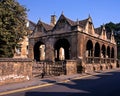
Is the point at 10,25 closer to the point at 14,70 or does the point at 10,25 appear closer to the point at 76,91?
the point at 14,70

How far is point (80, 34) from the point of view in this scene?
3403 cm

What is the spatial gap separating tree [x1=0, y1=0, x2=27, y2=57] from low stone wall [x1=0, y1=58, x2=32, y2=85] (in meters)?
8.01

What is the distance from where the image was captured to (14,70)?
17.4 meters

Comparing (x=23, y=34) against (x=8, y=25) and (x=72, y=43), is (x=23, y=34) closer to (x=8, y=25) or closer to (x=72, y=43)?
(x=8, y=25)

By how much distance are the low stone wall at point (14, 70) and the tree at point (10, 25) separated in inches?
315

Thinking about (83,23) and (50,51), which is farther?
(50,51)

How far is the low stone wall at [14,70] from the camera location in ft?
54.0

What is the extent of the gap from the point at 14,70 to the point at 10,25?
35.2ft

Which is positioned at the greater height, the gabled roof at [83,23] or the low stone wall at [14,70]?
the gabled roof at [83,23]

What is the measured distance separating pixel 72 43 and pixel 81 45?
132 cm

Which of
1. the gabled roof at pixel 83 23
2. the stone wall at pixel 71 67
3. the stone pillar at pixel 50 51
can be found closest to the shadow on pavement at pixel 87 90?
the stone wall at pixel 71 67

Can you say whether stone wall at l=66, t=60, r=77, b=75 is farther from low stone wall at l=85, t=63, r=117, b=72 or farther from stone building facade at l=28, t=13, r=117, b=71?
low stone wall at l=85, t=63, r=117, b=72

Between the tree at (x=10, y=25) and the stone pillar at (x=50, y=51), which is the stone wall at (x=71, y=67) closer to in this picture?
the tree at (x=10, y=25)

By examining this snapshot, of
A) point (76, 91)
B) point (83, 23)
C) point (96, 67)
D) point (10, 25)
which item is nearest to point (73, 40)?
point (83, 23)
